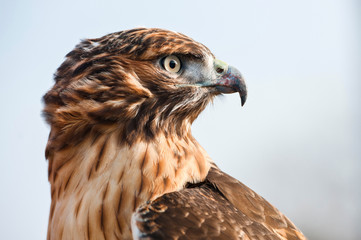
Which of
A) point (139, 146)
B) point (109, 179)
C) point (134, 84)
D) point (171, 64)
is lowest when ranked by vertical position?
point (109, 179)

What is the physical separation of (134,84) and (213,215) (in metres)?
0.90

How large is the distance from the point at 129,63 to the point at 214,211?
1.01 meters

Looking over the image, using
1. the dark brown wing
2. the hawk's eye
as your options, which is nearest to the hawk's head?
the hawk's eye

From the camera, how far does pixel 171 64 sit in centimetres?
293

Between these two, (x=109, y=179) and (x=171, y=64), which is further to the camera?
(x=171, y=64)

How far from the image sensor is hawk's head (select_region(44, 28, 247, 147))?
9.11ft

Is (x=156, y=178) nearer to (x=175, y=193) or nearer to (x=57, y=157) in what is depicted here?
(x=175, y=193)

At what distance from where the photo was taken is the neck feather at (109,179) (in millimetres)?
2561

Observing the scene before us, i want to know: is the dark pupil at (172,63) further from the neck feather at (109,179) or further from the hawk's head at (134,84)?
the neck feather at (109,179)

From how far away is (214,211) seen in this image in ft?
8.46

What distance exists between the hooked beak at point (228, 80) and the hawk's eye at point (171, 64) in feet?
0.87

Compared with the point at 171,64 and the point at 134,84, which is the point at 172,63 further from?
the point at 134,84

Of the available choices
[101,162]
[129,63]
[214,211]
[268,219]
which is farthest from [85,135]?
[268,219]

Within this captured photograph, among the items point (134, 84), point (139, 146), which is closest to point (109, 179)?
point (139, 146)
